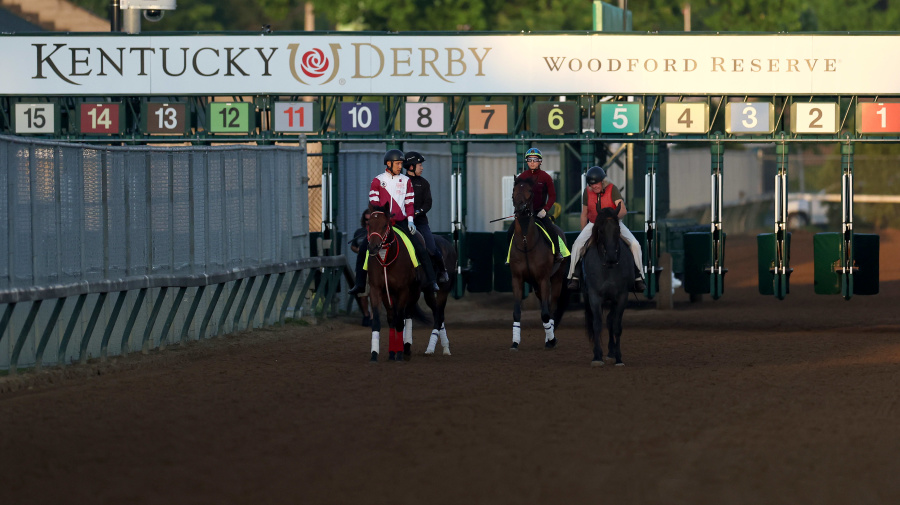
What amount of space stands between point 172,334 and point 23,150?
147 inches

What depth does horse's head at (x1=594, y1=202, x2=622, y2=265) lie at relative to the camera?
14.6m

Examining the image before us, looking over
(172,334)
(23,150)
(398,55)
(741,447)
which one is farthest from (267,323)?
(741,447)

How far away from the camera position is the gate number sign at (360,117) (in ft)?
72.6

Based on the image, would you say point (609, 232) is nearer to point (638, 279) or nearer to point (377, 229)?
point (638, 279)

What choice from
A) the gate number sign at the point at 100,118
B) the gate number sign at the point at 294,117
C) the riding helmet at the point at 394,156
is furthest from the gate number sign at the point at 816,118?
the gate number sign at the point at 100,118

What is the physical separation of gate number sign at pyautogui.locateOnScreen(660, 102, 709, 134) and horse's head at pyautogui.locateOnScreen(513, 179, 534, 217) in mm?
5934

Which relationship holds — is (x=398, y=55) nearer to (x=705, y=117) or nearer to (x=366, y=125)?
(x=366, y=125)

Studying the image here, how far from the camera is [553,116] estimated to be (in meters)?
22.0

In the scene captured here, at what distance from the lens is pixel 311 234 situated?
22.8 metres

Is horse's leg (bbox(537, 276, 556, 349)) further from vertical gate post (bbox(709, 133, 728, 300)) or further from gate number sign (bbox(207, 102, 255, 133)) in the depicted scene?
gate number sign (bbox(207, 102, 255, 133))

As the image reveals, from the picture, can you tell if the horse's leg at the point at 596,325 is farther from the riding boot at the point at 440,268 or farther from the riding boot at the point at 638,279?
the riding boot at the point at 440,268

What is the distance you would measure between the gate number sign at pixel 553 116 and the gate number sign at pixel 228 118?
4.29 metres

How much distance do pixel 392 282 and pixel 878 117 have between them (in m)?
9.80

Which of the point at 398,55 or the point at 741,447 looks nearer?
the point at 741,447
